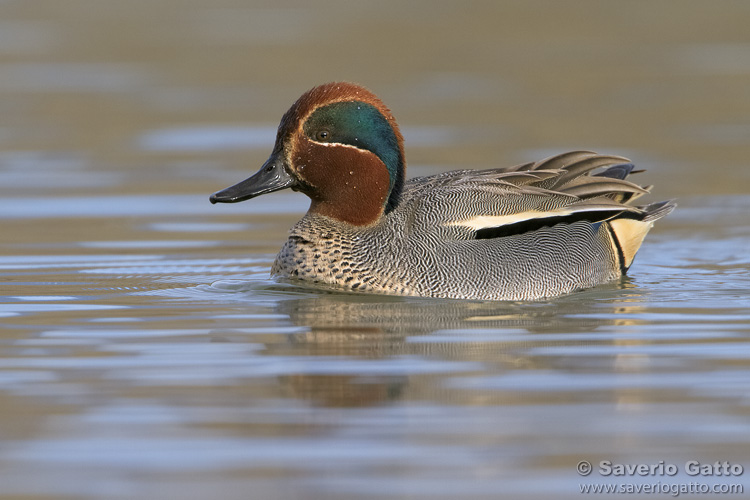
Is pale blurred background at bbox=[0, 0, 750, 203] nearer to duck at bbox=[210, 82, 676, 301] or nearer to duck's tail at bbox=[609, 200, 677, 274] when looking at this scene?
duck's tail at bbox=[609, 200, 677, 274]

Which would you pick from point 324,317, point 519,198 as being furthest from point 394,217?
point 324,317

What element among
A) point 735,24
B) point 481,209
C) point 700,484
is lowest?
point 700,484

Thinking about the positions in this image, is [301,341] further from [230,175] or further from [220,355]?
[230,175]

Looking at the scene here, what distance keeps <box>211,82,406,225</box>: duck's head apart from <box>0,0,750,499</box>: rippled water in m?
0.62

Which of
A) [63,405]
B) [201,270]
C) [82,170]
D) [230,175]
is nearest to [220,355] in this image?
[63,405]

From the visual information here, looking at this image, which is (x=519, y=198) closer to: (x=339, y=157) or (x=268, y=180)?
(x=339, y=157)

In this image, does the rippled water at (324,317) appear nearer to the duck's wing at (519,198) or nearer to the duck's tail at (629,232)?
the duck's tail at (629,232)

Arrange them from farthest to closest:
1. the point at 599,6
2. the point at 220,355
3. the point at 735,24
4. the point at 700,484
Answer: the point at 599,6 → the point at 735,24 → the point at 220,355 → the point at 700,484

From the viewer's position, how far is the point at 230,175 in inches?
508

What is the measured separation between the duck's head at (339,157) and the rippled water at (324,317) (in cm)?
62

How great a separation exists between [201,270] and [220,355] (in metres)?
2.58

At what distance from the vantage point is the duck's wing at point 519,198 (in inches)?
338

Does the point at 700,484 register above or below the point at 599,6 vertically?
below

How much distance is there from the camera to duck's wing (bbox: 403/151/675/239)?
8578mm
